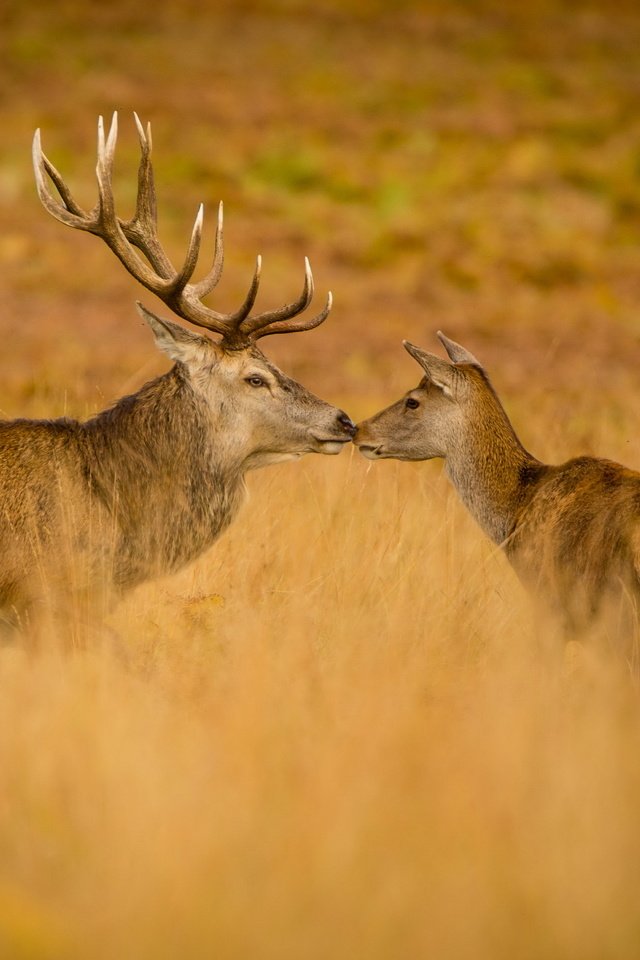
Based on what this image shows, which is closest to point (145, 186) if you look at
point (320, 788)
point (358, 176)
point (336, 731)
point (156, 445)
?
point (156, 445)

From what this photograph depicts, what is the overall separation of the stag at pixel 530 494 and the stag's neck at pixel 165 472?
103 centimetres

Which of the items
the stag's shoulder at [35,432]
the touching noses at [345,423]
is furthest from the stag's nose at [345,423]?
the stag's shoulder at [35,432]

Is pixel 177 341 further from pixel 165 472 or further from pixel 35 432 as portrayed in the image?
pixel 35 432

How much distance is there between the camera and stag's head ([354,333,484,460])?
24.2 ft

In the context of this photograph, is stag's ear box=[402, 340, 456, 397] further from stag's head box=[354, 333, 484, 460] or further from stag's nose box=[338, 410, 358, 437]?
stag's nose box=[338, 410, 358, 437]

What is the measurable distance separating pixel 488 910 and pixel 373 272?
61.8 feet

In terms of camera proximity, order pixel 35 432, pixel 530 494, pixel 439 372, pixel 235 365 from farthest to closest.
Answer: pixel 439 372, pixel 530 494, pixel 235 365, pixel 35 432

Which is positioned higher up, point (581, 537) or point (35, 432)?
point (35, 432)

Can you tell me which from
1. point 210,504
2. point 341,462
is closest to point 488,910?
point 210,504

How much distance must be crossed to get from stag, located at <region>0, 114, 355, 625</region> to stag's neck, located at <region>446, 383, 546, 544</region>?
0.62 m

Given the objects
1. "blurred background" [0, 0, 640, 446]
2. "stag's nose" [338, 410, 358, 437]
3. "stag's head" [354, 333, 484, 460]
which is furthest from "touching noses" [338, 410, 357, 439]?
"blurred background" [0, 0, 640, 446]

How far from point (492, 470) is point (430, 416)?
0.48 metres

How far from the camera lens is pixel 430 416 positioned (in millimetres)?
7469

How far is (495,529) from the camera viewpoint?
23.3ft
